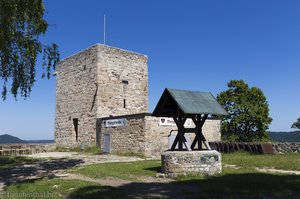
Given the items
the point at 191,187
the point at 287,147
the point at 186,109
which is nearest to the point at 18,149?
the point at 186,109

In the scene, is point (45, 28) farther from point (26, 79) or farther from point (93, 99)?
point (93, 99)

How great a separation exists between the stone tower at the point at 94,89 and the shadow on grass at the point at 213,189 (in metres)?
15.5

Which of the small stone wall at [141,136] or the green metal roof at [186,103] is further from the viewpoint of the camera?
the small stone wall at [141,136]

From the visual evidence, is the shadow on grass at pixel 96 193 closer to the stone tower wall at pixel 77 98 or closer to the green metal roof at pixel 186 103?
the green metal roof at pixel 186 103

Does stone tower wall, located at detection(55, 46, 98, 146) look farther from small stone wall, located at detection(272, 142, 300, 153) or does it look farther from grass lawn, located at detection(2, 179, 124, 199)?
grass lawn, located at detection(2, 179, 124, 199)

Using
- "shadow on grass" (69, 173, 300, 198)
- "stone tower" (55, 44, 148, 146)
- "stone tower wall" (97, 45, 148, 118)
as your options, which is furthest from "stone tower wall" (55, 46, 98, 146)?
"shadow on grass" (69, 173, 300, 198)

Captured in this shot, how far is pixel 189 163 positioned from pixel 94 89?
1510 centimetres

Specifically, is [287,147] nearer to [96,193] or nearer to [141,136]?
[141,136]

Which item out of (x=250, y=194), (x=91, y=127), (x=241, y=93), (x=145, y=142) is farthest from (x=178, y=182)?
(x=241, y=93)

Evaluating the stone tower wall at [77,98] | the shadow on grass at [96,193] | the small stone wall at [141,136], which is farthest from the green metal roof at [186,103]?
the stone tower wall at [77,98]

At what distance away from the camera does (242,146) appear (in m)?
19.7

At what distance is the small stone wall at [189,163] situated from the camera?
35.6 ft

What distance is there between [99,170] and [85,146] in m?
13.2

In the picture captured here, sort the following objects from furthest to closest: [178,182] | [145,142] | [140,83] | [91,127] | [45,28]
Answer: [140,83], [91,127], [145,142], [45,28], [178,182]
